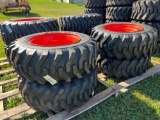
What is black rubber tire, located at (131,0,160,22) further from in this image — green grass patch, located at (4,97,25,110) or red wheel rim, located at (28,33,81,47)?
green grass patch, located at (4,97,25,110)

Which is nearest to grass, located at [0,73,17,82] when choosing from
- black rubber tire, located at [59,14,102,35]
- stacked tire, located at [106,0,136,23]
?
black rubber tire, located at [59,14,102,35]

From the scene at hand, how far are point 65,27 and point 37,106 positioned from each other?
212cm

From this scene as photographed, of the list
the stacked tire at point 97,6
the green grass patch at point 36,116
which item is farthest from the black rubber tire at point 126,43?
the stacked tire at point 97,6

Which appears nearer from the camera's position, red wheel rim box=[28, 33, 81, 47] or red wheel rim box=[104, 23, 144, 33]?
red wheel rim box=[28, 33, 81, 47]

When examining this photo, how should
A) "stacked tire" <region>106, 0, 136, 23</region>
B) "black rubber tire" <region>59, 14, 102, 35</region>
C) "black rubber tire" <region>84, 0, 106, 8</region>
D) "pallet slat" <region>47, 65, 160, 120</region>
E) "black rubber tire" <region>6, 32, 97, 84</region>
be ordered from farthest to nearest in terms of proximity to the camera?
"black rubber tire" <region>84, 0, 106, 8</region> → "stacked tire" <region>106, 0, 136, 23</region> → "black rubber tire" <region>59, 14, 102, 35</region> → "pallet slat" <region>47, 65, 160, 120</region> → "black rubber tire" <region>6, 32, 97, 84</region>

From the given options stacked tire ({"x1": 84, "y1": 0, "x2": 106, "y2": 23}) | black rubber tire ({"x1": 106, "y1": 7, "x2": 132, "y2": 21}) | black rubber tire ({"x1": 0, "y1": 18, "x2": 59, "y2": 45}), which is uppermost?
stacked tire ({"x1": 84, "y1": 0, "x2": 106, "y2": 23})

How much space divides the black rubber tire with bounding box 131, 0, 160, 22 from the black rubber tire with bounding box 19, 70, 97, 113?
217 centimetres

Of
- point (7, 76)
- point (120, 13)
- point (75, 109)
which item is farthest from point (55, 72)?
point (120, 13)

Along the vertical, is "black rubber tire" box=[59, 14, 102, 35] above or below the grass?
above

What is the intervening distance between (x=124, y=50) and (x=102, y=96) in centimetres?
73

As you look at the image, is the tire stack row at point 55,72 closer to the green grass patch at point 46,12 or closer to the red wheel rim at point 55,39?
the red wheel rim at point 55,39

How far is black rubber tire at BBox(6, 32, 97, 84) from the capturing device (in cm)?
174

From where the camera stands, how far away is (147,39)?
252 cm

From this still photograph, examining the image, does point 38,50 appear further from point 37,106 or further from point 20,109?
point 20,109
